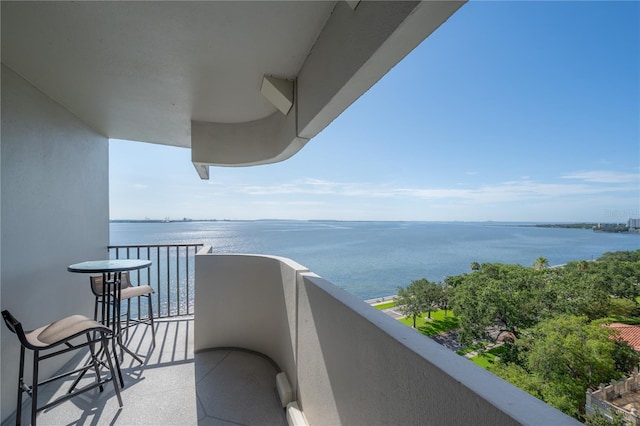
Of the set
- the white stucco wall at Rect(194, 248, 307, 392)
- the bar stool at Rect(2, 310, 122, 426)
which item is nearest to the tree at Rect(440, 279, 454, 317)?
the white stucco wall at Rect(194, 248, 307, 392)

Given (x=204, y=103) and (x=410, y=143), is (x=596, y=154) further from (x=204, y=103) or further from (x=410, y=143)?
(x=204, y=103)

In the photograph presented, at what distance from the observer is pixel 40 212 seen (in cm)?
240

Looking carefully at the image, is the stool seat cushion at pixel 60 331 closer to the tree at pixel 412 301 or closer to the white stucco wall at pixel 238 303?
the white stucco wall at pixel 238 303

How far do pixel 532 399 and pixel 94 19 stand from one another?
2570 mm

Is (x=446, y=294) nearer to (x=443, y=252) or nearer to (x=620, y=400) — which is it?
(x=620, y=400)

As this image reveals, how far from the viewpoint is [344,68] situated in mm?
1337

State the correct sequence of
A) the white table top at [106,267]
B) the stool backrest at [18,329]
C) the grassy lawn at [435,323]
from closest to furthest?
the stool backrest at [18,329], the white table top at [106,267], the grassy lawn at [435,323]

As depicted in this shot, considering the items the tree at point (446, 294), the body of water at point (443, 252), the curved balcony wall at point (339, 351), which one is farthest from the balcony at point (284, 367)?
the tree at point (446, 294)

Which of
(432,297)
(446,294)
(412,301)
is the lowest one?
(412,301)

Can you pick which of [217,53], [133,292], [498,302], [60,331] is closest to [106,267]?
[60,331]

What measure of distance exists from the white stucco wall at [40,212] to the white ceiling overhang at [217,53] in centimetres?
31

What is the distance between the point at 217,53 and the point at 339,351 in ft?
6.93

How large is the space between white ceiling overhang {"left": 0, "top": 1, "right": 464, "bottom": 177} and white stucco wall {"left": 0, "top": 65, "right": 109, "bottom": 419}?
0.31 m

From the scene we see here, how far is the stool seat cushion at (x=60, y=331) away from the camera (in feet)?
5.74
